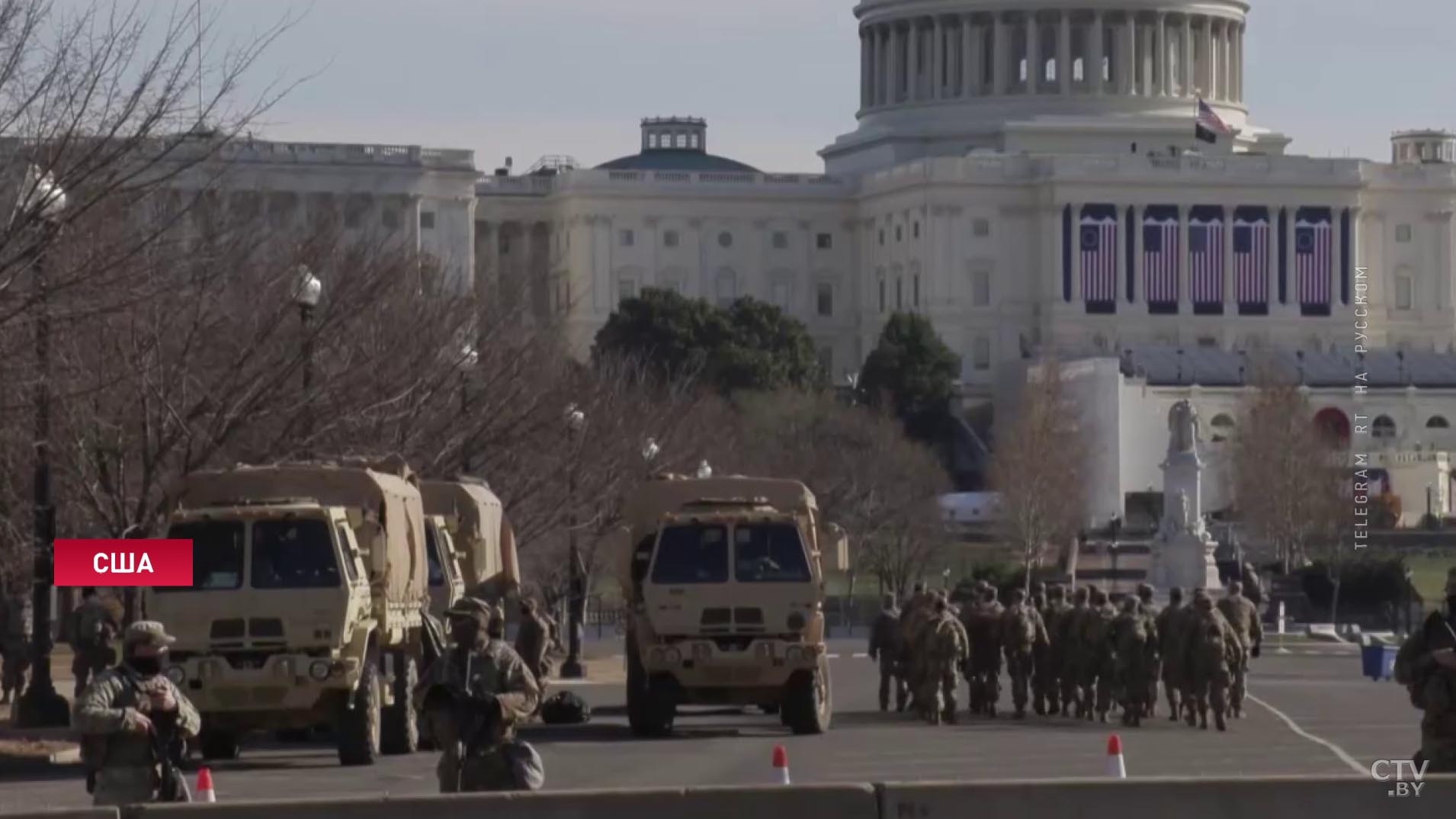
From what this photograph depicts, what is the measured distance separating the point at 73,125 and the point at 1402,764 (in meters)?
11.1

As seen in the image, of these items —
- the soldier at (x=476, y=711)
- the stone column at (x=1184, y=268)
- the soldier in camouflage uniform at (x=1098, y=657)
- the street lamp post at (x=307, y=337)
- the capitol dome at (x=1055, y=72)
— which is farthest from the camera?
the capitol dome at (x=1055, y=72)

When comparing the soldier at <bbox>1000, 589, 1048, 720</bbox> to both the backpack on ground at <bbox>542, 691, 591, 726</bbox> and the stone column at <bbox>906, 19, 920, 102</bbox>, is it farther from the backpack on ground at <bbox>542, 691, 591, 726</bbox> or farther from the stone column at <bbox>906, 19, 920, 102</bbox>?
the stone column at <bbox>906, 19, 920, 102</bbox>

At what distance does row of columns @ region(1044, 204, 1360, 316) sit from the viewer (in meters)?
170

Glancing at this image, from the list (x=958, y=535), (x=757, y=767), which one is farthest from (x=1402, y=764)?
(x=958, y=535)

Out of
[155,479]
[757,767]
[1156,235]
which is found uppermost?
[1156,235]

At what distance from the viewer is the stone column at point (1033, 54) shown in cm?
18275

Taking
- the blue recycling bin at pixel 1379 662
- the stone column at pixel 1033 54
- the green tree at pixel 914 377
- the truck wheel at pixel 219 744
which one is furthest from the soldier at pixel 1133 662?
the stone column at pixel 1033 54

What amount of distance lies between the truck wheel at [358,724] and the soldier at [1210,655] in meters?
10.3

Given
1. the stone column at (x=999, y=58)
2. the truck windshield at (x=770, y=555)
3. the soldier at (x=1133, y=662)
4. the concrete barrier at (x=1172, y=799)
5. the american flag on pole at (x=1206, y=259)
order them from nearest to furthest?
the concrete barrier at (x=1172, y=799) → the truck windshield at (x=770, y=555) → the soldier at (x=1133, y=662) → the american flag on pole at (x=1206, y=259) → the stone column at (x=999, y=58)

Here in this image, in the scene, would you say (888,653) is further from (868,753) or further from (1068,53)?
(1068,53)

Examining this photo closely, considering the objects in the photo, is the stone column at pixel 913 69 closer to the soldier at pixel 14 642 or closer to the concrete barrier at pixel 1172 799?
the soldier at pixel 14 642

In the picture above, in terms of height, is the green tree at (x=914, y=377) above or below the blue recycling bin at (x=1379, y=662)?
above

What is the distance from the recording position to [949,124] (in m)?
183

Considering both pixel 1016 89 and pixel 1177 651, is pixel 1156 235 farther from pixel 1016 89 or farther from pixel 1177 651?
pixel 1177 651
